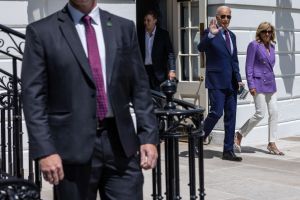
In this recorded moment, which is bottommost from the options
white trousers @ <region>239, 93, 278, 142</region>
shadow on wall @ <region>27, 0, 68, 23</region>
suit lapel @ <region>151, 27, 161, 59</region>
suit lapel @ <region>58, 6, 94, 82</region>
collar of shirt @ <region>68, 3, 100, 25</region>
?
white trousers @ <region>239, 93, 278, 142</region>

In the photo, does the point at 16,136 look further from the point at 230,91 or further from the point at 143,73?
the point at 230,91

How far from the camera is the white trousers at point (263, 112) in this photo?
8.59 metres

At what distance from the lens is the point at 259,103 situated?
859 cm

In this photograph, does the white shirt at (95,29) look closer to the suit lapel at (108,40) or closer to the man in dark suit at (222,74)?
the suit lapel at (108,40)

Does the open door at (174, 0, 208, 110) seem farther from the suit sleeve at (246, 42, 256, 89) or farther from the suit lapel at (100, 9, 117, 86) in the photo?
the suit lapel at (100, 9, 117, 86)

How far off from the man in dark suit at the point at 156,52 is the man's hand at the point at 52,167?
5.97 m

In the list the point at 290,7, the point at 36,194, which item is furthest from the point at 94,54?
the point at 290,7

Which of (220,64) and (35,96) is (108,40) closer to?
(35,96)

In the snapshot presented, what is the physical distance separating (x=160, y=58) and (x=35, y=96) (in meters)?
6.05

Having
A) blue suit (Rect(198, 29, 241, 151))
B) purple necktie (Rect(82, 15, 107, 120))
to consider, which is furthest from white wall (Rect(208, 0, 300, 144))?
purple necktie (Rect(82, 15, 107, 120))

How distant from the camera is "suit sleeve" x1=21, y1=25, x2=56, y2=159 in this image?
3100mm

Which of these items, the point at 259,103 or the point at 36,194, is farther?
the point at 259,103

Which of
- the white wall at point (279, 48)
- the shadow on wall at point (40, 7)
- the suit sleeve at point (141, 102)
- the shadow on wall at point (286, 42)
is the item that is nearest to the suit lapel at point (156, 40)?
the white wall at point (279, 48)

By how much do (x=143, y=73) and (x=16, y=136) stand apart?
6.67 ft
